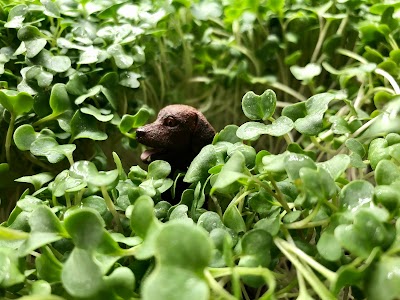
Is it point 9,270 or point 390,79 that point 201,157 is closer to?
point 9,270

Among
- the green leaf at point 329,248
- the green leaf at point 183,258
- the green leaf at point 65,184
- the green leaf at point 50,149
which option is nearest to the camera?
the green leaf at point 183,258

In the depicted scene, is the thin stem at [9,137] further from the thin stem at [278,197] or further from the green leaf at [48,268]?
the thin stem at [278,197]

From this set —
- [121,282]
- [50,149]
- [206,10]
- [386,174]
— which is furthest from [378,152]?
[206,10]

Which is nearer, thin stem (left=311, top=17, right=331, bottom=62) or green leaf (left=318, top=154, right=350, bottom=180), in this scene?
green leaf (left=318, top=154, right=350, bottom=180)

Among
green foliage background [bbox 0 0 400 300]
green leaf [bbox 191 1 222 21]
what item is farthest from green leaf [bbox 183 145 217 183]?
green leaf [bbox 191 1 222 21]

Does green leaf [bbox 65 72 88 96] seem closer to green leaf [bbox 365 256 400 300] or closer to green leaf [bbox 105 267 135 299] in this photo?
green leaf [bbox 105 267 135 299]

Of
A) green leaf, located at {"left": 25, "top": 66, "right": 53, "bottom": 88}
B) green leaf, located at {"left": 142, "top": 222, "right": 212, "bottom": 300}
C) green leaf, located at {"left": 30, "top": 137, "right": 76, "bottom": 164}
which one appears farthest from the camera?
green leaf, located at {"left": 25, "top": 66, "right": 53, "bottom": 88}

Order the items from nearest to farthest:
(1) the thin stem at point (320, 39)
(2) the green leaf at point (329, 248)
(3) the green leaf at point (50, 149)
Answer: (2) the green leaf at point (329, 248) → (3) the green leaf at point (50, 149) → (1) the thin stem at point (320, 39)

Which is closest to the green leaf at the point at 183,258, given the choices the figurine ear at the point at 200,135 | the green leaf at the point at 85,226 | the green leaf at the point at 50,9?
the green leaf at the point at 85,226
